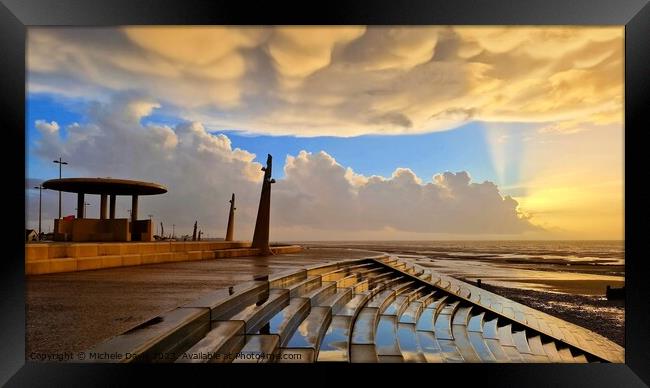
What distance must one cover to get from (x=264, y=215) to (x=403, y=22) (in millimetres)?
11786

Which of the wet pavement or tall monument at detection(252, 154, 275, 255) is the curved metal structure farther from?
tall monument at detection(252, 154, 275, 255)

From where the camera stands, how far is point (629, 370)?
4641 millimetres

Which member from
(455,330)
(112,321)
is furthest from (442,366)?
(455,330)

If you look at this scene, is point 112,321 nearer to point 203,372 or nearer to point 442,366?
point 203,372

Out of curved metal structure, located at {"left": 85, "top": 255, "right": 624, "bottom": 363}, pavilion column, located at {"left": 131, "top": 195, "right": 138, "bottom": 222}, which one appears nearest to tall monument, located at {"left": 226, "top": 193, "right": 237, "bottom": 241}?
pavilion column, located at {"left": 131, "top": 195, "right": 138, "bottom": 222}

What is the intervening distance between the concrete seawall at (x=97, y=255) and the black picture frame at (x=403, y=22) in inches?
128

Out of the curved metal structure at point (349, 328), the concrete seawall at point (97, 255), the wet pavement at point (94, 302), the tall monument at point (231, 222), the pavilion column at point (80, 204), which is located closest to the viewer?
the wet pavement at point (94, 302)

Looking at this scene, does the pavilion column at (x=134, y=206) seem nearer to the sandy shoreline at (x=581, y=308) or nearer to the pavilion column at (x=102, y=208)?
the pavilion column at (x=102, y=208)

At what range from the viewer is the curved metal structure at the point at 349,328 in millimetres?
4098

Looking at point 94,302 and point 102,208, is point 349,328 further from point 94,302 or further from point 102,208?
point 102,208

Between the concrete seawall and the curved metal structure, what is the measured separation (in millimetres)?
4531

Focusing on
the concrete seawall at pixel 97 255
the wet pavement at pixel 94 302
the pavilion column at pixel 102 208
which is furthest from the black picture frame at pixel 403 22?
the pavilion column at pixel 102 208

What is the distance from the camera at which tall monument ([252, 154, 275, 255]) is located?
15500mm

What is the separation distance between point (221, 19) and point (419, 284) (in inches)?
444
